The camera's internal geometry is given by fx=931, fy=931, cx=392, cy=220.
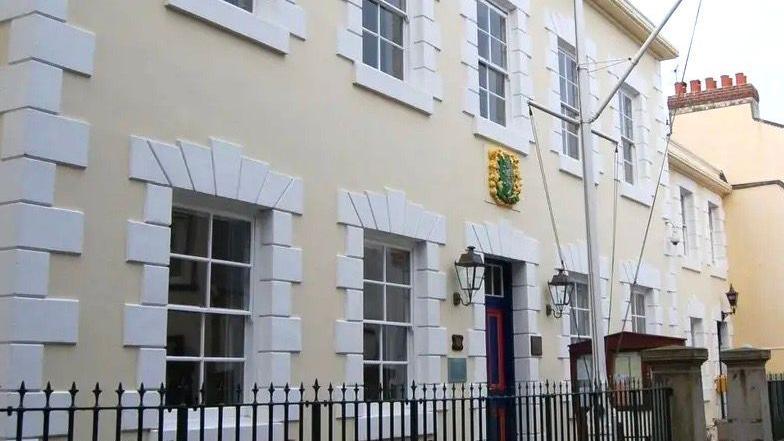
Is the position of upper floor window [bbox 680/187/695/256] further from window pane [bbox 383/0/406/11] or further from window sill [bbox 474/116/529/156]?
window pane [bbox 383/0/406/11]

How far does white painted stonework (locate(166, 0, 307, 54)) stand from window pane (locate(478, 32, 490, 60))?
369 centimetres

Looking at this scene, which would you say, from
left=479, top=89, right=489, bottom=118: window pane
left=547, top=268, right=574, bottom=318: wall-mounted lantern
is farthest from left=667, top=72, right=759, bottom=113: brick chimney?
left=479, top=89, right=489, bottom=118: window pane

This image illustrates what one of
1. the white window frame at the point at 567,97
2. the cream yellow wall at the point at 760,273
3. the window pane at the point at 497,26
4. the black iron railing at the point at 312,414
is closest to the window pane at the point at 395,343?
the black iron railing at the point at 312,414

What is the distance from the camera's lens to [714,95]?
24875 mm

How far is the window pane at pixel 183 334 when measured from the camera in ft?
23.2

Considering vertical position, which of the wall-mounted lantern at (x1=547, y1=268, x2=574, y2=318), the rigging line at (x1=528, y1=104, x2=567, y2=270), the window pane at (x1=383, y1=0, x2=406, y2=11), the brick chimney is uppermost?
the brick chimney

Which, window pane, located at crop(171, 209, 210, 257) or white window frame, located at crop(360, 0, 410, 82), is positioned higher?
white window frame, located at crop(360, 0, 410, 82)

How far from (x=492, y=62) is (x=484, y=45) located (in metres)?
0.25

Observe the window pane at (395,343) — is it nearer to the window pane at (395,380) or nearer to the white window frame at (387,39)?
the window pane at (395,380)

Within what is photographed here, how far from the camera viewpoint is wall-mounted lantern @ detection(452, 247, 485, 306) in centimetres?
1009

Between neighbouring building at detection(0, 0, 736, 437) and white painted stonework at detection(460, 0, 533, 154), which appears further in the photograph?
white painted stonework at detection(460, 0, 533, 154)

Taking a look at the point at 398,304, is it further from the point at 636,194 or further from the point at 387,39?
the point at 636,194

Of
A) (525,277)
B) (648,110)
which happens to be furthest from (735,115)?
(525,277)

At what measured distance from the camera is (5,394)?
5.70 meters
